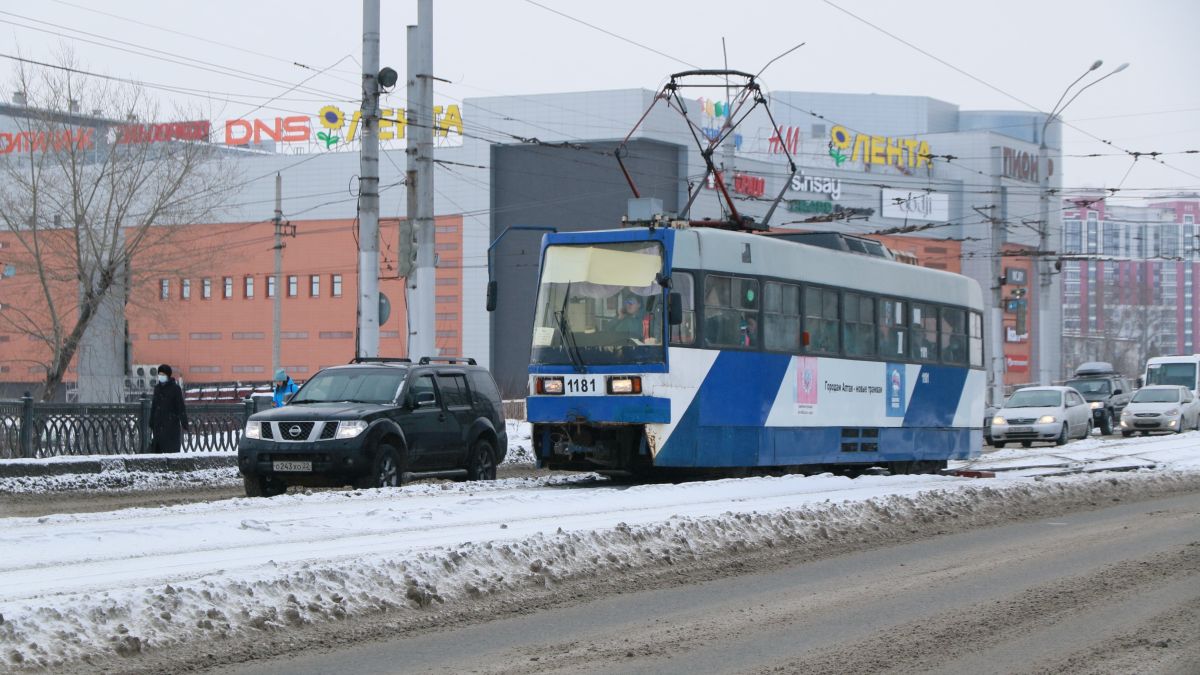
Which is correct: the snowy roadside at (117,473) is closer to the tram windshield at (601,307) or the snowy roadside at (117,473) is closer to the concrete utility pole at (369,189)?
the concrete utility pole at (369,189)

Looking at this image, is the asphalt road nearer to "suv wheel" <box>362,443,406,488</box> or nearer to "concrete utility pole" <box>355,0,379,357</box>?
"suv wheel" <box>362,443,406,488</box>

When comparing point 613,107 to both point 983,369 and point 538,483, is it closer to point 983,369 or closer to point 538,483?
point 983,369

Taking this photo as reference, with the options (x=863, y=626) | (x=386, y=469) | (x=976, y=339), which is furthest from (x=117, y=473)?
(x=863, y=626)

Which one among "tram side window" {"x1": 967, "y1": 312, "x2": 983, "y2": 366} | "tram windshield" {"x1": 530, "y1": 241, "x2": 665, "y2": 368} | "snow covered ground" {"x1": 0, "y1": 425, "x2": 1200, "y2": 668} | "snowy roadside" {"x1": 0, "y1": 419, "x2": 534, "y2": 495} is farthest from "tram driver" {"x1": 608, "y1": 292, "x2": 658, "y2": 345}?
"tram side window" {"x1": 967, "y1": 312, "x2": 983, "y2": 366}

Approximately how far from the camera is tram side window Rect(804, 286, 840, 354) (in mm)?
20766

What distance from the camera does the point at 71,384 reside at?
73.1 m

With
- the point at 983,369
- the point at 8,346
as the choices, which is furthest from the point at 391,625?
the point at 8,346

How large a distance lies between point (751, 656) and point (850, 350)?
558 inches

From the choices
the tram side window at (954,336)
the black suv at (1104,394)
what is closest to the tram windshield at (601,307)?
the tram side window at (954,336)

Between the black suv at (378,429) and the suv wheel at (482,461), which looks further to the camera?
the suv wheel at (482,461)

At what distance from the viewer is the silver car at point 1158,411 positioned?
40.7m

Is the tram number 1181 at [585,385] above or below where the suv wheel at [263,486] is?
above

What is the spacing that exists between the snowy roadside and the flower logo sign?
5558cm

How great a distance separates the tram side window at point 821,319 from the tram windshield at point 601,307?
3.21 m
